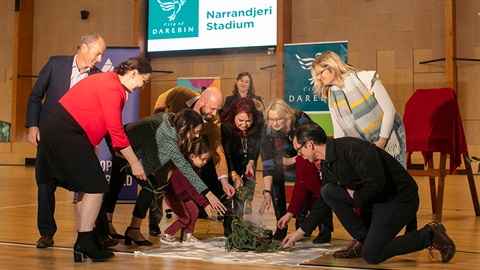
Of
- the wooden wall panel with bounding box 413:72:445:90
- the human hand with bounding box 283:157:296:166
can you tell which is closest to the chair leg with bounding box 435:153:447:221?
the human hand with bounding box 283:157:296:166

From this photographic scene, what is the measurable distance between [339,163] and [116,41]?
10983 millimetres

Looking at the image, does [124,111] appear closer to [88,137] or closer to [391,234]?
[88,137]

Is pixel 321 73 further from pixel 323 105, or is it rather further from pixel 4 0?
pixel 4 0

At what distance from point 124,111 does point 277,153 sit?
267 centimetres

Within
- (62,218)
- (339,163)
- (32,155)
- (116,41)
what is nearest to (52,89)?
(62,218)

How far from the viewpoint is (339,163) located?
3193 mm

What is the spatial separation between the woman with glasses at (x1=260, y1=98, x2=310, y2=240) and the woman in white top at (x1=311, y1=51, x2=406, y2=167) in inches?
13.7

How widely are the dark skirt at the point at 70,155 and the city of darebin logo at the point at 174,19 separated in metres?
8.97

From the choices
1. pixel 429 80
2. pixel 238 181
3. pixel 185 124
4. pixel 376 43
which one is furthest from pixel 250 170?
pixel 376 43

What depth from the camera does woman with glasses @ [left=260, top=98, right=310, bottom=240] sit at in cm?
411

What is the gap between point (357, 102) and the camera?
383 centimetres

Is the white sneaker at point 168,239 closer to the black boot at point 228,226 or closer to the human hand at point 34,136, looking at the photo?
the black boot at point 228,226

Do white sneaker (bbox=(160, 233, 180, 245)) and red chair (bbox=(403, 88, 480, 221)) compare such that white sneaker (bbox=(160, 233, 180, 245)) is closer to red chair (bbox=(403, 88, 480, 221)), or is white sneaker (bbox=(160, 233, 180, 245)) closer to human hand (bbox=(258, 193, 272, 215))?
human hand (bbox=(258, 193, 272, 215))

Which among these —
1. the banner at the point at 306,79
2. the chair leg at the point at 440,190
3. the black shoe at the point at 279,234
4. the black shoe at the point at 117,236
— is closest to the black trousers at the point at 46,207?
the black shoe at the point at 117,236
